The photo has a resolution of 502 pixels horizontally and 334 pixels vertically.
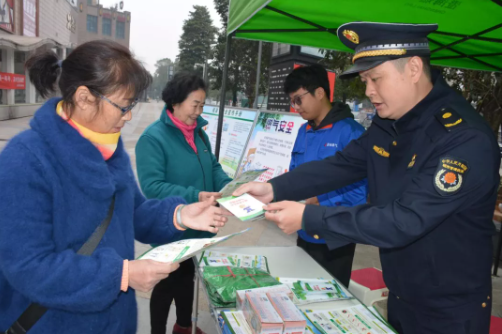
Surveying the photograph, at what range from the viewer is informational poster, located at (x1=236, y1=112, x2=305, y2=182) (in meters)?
4.04

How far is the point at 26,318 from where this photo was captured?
125cm

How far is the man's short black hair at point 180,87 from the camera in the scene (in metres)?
2.50

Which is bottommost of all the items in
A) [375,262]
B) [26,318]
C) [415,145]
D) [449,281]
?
[375,262]

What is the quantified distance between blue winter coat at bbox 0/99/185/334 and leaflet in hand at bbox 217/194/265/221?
0.47 metres

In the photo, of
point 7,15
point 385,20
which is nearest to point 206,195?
point 385,20

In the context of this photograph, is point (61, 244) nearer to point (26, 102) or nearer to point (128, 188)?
point (128, 188)

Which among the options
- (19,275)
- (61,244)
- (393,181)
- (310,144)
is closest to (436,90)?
(393,181)

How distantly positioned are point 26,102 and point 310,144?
22.3m

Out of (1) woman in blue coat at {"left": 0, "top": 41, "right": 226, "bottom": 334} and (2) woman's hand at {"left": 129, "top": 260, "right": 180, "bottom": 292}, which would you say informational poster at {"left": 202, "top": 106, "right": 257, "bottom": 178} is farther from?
(2) woman's hand at {"left": 129, "top": 260, "right": 180, "bottom": 292}

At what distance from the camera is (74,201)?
122 centimetres

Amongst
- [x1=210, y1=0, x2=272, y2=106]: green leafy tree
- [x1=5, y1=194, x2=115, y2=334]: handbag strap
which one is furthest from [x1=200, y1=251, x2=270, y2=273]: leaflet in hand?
[x1=210, y1=0, x2=272, y2=106]: green leafy tree

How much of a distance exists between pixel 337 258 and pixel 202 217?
43.0 inches

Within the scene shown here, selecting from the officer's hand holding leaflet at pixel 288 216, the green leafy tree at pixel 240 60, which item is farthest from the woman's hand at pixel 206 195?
the green leafy tree at pixel 240 60

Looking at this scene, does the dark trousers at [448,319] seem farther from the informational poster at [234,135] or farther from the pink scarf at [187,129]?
the informational poster at [234,135]
